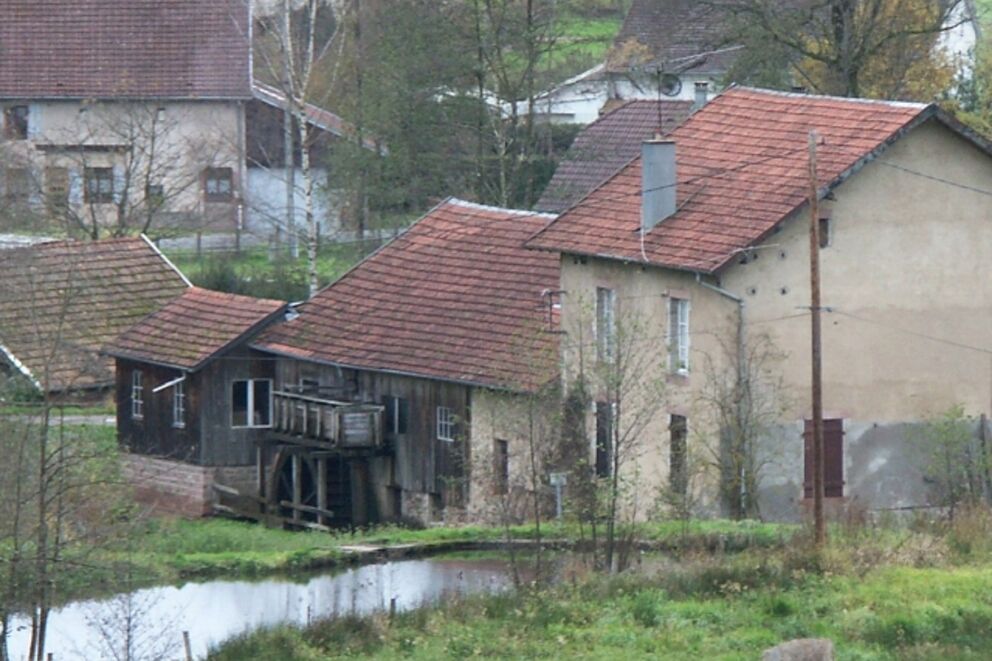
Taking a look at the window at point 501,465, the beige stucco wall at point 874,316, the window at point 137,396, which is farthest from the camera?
the window at point 137,396

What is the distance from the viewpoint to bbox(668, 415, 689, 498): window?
1232 inches

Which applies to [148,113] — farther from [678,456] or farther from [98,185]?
[678,456]

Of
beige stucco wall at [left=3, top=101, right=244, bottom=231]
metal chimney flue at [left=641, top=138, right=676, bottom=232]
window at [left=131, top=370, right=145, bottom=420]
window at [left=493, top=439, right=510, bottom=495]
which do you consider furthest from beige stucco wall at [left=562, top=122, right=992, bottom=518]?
beige stucco wall at [left=3, top=101, right=244, bottom=231]

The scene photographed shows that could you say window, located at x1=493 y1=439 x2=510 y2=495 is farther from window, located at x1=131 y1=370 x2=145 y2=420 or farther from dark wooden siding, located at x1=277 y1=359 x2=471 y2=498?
Result: window, located at x1=131 y1=370 x2=145 y2=420

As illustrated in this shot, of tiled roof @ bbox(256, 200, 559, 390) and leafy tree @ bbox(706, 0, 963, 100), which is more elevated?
leafy tree @ bbox(706, 0, 963, 100)

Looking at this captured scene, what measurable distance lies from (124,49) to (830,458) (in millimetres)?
34194

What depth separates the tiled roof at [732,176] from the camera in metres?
33.4

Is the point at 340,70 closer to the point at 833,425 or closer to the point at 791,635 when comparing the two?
the point at 833,425

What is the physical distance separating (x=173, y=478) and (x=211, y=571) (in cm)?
1108

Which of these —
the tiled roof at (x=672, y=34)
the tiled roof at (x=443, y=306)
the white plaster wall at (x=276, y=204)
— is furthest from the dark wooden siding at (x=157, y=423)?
the tiled roof at (x=672, y=34)

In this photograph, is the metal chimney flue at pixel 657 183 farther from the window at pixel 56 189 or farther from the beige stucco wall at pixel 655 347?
the window at pixel 56 189

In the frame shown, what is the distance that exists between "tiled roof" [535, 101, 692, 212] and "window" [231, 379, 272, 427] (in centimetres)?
1108

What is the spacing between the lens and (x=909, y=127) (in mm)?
33594

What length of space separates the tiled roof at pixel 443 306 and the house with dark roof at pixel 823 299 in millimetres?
2855
